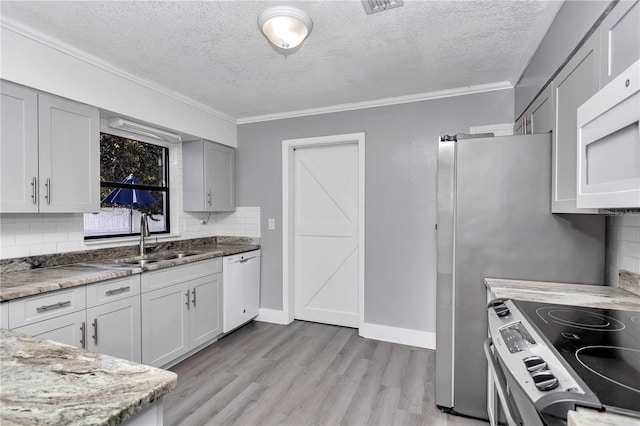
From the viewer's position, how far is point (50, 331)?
1.78 m

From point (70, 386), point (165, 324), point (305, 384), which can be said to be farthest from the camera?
point (165, 324)

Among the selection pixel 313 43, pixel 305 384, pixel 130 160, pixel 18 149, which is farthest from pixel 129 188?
pixel 305 384

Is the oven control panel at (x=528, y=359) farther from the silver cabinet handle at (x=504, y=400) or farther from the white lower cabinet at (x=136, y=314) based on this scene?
the white lower cabinet at (x=136, y=314)

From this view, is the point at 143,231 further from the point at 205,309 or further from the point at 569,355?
the point at 569,355

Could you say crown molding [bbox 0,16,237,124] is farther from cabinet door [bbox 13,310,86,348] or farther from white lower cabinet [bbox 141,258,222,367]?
cabinet door [bbox 13,310,86,348]

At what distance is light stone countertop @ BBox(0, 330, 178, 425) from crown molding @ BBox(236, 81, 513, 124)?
302 cm

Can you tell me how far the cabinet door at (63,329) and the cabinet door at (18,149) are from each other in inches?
28.5

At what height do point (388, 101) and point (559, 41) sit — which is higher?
point (388, 101)

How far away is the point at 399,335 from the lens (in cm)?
312

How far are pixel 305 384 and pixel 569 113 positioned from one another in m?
2.39

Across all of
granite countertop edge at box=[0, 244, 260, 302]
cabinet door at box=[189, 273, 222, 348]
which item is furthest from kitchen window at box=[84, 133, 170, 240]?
cabinet door at box=[189, 273, 222, 348]

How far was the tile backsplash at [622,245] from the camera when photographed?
4.87 feet

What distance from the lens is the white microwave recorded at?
0.88 m

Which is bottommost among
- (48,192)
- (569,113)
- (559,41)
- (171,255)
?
(171,255)
